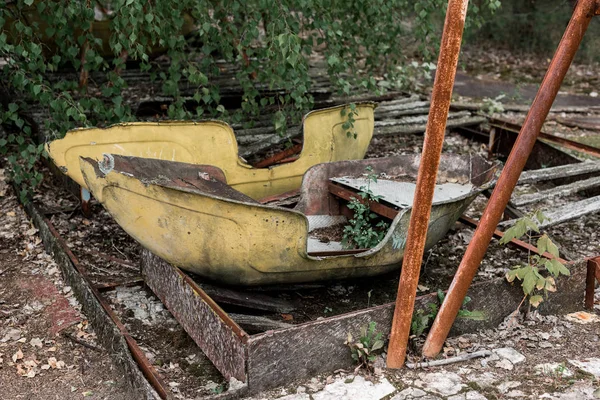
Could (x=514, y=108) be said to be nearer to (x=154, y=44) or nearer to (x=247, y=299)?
(x=154, y=44)

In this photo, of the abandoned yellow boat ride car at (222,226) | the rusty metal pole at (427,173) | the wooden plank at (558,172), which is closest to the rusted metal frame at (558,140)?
the wooden plank at (558,172)

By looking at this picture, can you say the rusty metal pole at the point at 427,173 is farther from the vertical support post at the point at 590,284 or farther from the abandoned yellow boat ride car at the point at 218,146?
the abandoned yellow boat ride car at the point at 218,146

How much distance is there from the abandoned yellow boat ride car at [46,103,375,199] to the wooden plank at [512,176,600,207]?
147 centimetres

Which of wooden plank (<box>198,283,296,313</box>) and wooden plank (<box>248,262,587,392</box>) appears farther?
wooden plank (<box>198,283,296,313</box>)

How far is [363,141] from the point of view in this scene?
21.1 ft

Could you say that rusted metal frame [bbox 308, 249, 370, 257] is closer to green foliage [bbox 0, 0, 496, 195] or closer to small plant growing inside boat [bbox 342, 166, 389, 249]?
small plant growing inside boat [bbox 342, 166, 389, 249]

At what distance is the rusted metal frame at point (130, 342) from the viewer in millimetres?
3797

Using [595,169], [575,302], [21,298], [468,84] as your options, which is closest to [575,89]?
[468,84]

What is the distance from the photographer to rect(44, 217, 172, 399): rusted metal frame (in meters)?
3.80

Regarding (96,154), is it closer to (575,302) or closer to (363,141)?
(363,141)

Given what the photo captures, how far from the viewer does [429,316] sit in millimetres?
4336

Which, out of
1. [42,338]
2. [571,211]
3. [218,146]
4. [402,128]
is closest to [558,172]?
[571,211]

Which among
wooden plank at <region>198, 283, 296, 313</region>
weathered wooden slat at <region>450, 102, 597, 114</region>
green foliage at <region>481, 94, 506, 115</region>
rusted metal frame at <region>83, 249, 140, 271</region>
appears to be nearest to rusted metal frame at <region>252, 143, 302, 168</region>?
rusted metal frame at <region>83, 249, 140, 271</region>

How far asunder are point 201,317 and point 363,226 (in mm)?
1622
